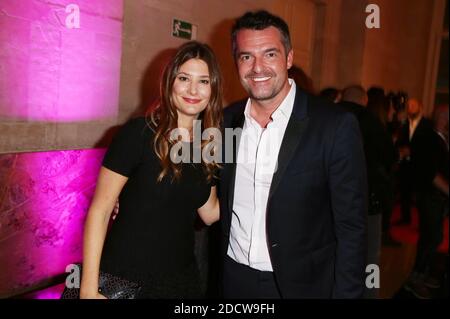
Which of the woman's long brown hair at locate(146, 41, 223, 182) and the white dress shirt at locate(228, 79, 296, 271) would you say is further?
the white dress shirt at locate(228, 79, 296, 271)

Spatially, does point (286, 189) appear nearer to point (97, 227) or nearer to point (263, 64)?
point (263, 64)

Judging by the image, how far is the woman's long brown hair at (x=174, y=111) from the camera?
1661mm

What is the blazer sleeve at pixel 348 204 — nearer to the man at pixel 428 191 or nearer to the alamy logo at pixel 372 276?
the alamy logo at pixel 372 276

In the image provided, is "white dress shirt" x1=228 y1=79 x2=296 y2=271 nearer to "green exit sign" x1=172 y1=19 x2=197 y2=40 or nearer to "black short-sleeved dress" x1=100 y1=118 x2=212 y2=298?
"black short-sleeved dress" x1=100 y1=118 x2=212 y2=298

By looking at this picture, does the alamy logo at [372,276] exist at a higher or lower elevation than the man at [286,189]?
lower

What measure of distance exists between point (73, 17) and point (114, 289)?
180 centimetres

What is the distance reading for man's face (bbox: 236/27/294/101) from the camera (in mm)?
1830

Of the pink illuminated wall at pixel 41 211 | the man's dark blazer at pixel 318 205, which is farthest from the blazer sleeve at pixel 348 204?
the pink illuminated wall at pixel 41 211

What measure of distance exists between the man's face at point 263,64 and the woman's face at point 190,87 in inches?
8.6

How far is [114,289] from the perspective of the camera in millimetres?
1570

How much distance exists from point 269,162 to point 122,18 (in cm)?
179

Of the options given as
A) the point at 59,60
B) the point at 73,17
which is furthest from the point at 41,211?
the point at 73,17

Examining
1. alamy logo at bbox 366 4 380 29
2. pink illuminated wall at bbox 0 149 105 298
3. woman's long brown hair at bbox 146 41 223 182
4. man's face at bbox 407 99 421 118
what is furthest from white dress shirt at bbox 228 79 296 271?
man's face at bbox 407 99 421 118
